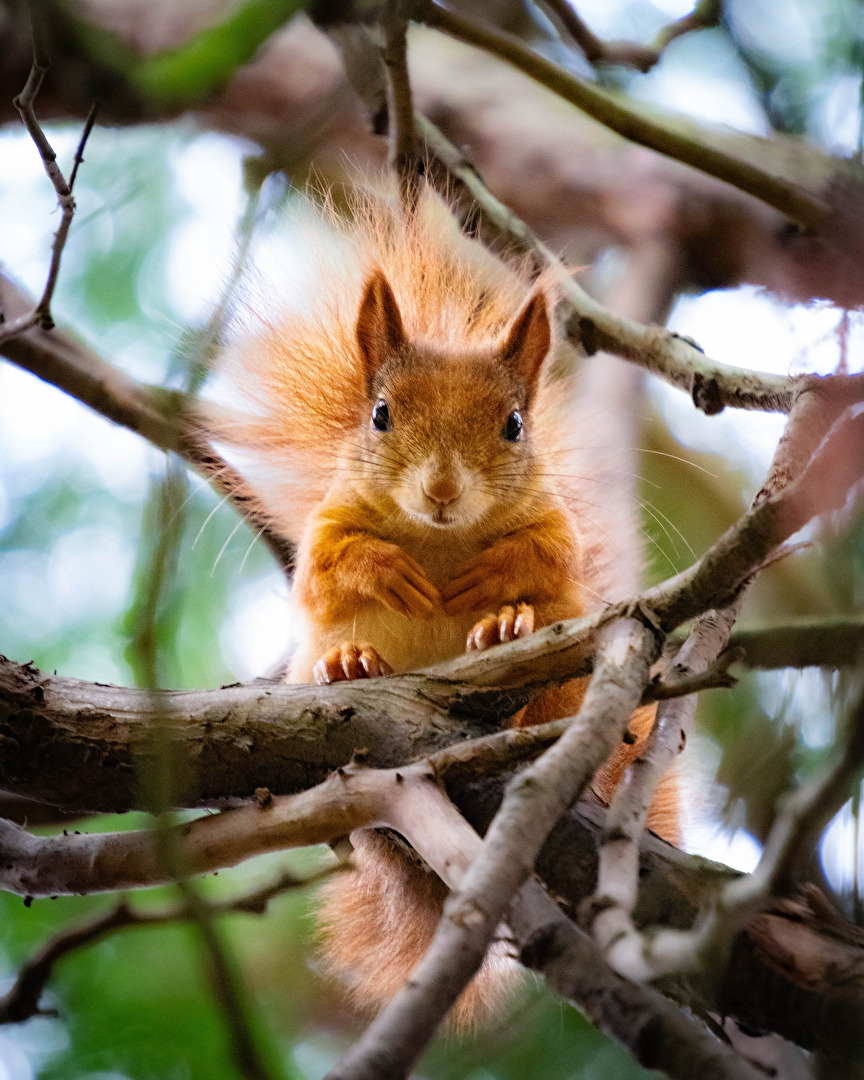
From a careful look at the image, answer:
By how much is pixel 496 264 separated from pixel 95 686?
4.09ft

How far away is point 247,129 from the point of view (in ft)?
8.30

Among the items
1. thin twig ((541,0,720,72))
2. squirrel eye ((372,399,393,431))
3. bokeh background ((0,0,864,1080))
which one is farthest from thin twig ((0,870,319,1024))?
thin twig ((541,0,720,72))

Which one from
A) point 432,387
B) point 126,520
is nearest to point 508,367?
point 432,387

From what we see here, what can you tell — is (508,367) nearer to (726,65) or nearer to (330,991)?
(726,65)

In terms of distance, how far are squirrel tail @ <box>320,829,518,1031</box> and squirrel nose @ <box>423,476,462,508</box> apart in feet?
1.64

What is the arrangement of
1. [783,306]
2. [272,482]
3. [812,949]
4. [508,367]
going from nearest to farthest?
[812,949]
[783,306]
[508,367]
[272,482]

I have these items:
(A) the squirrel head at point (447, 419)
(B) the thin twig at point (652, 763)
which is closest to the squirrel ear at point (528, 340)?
(A) the squirrel head at point (447, 419)

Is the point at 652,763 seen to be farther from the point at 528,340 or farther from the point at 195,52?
the point at 528,340

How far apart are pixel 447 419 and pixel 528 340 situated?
0.86 feet

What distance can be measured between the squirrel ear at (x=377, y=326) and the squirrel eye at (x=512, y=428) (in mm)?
241

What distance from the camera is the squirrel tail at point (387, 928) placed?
4.62 ft

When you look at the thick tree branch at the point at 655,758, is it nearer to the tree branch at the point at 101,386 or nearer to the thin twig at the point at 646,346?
the thin twig at the point at 646,346

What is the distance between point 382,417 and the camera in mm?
1701

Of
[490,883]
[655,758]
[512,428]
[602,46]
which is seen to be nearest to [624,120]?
[602,46]
